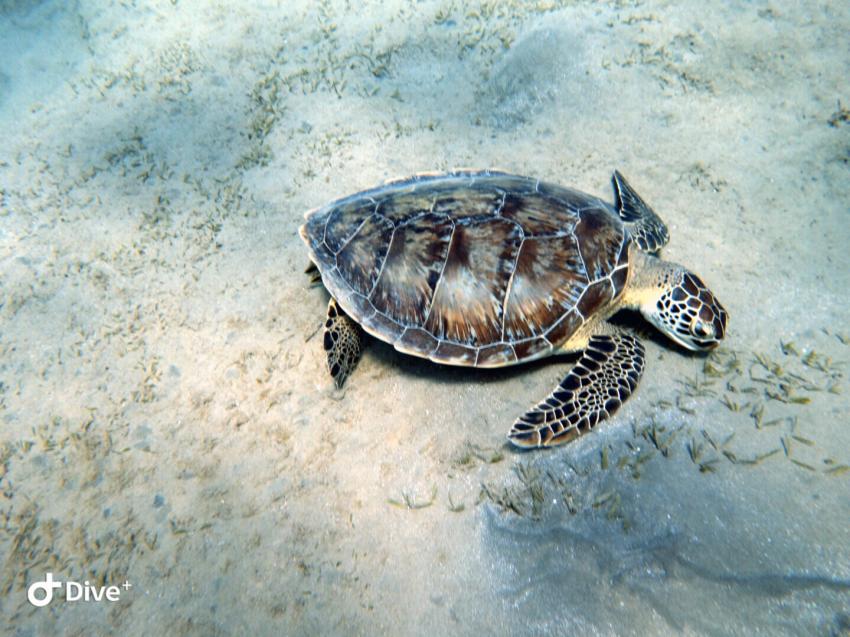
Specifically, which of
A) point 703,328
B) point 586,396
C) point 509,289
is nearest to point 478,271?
point 509,289

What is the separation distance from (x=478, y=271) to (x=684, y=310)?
4.47 ft

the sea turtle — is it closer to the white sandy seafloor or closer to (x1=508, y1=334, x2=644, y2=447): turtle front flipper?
(x1=508, y1=334, x2=644, y2=447): turtle front flipper

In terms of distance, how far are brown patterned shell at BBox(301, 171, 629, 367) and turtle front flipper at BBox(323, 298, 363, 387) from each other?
0.12 metres

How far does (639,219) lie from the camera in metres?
3.49

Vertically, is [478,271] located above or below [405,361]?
above

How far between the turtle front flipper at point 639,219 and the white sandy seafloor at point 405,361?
0.18 metres

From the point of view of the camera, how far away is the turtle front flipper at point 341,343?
2920 millimetres

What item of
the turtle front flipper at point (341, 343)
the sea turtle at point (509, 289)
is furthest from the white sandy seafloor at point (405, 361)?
the sea turtle at point (509, 289)

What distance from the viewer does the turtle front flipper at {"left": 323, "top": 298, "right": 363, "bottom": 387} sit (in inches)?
115

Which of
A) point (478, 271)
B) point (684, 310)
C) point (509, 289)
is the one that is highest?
point (478, 271)

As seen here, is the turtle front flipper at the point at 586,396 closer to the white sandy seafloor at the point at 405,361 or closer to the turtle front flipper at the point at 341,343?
the white sandy seafloor at the point at 405,361

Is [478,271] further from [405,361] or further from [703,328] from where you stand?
[703,328]

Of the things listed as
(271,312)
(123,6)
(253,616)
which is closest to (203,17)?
(123,6)

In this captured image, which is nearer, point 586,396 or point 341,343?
point 586,396
